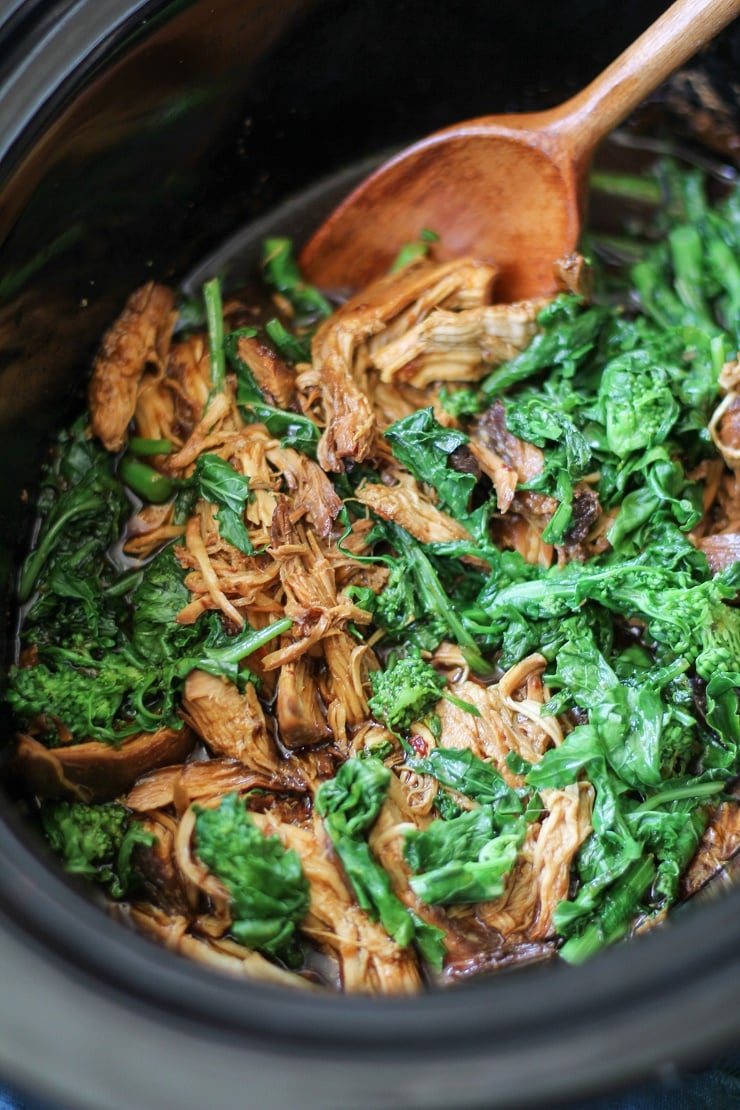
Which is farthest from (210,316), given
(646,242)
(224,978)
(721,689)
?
(224,978)

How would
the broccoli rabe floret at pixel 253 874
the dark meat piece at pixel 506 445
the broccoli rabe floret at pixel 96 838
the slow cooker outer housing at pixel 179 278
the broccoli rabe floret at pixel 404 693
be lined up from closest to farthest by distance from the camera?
the slow cooker outer housing at pixel 179 278 < the broccoli rabe floret at pixel 253 874 < the broccoli rabe floret at pixel 96 838 < the broccoli rabe floret at pixel 404 693 < the dark meat piece at pixel 506 445

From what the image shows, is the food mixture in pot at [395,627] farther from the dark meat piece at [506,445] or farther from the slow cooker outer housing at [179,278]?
the slow cooker outer housing at [179,278]

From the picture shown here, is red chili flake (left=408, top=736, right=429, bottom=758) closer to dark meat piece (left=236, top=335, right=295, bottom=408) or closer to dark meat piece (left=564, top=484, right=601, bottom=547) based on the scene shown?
dark meat piece (left=564, top=484, right=601, bottom=547)

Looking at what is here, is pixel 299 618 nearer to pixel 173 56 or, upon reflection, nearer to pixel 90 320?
pixel 90 320

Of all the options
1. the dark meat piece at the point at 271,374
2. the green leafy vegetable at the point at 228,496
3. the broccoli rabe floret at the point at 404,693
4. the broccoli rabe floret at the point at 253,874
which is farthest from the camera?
the dark meat piece at the point at 271,374

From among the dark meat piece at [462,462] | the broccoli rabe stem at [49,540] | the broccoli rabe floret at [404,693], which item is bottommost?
the broccoli rabe floret at [404,693]

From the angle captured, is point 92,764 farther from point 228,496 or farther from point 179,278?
point 179,278

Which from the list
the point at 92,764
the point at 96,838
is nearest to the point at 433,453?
the point at 92,764

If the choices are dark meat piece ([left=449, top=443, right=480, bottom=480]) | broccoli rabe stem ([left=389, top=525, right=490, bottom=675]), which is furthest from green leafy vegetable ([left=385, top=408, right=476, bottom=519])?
broccoli rabe stem ([left=389, top=525, right=490, bottom=675])

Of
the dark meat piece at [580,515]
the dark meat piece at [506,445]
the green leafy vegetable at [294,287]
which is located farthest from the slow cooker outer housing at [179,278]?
the dark meat piece at [506,445]
